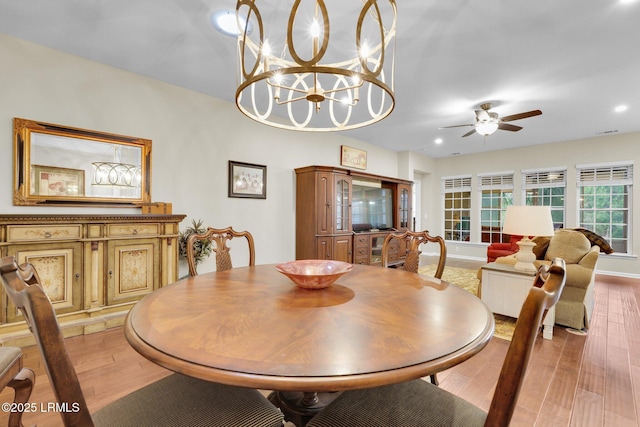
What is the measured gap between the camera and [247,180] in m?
4.00

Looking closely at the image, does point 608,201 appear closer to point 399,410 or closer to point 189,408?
point 399,410

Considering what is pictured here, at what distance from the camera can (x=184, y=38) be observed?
248 cm

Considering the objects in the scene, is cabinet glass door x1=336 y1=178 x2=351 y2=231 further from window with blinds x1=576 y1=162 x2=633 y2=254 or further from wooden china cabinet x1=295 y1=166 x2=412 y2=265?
window with blinds x1=576 y1=162 x2=633 y2=254

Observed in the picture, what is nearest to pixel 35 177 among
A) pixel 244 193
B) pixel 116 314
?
pixel 116 314

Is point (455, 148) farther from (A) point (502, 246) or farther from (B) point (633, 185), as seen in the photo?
(B) point (633, 185)

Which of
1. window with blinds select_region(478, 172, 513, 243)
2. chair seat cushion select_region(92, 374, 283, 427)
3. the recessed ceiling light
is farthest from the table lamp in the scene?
window with blinds select_region(478, 172, 513, 243)

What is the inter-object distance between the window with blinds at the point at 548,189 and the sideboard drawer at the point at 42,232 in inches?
299

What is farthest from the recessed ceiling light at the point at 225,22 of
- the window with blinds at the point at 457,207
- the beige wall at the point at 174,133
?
the window with blinds at the point at 457,207

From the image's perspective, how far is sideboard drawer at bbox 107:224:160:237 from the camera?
2627mm

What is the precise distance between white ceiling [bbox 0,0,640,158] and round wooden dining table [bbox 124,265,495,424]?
2043mm

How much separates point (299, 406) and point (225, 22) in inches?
104

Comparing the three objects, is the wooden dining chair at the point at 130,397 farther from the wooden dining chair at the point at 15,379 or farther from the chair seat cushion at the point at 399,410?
the wooden dining chair at the point at 15,379

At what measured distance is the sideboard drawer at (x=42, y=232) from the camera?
7.27ft

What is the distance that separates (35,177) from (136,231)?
0.91m
